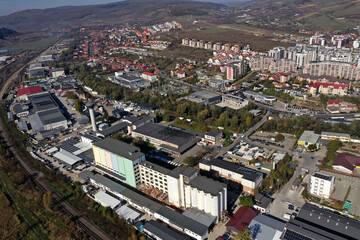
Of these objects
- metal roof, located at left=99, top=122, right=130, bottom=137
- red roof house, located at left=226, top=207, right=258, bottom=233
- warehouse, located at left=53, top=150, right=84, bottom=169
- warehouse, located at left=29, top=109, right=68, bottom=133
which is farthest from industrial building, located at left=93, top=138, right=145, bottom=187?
warehouse, located at left=29, top=109, right=68, bottom=133

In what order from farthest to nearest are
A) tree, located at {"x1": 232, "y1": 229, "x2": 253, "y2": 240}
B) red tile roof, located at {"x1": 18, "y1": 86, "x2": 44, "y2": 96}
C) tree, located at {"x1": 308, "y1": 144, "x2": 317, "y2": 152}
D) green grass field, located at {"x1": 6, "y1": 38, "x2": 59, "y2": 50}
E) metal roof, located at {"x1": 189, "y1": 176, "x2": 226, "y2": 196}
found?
green grass field, located at {"x1": 6, "y1": 38, "x2": 59, "y2": 50}
red tile roof, located at {"x1": 18, "y1": 86, "x2": 44, "y2": 96}
tree, located at {"x1": 308, "y1": 144, "x2": 317, "y2": 152}
metal roof, located at {"x1": 189, "y1": 176, "x2": 226, "y2": 196}
tree, located at {"x1": 232, "y1": 229, "x2": 253, "y2": 240}

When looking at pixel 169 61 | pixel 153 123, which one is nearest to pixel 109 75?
pixel 169 61

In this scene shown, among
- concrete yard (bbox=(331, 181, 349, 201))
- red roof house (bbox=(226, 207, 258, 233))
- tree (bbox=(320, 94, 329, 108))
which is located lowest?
concrete yard (bbox=(331, 181, 349, 201))

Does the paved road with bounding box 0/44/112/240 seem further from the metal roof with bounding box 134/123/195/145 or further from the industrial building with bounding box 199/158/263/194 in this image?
the metal roof with bounding box 134/123/195/145

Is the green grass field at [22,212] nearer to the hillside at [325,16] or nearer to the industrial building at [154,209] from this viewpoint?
the industrial building at [154,209]

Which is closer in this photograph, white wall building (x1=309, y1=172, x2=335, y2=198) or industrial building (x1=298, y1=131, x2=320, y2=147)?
white wall building (x1=309, y1=172, x2=335, y2=198)

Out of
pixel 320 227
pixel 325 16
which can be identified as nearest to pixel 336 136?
pixel 320 227

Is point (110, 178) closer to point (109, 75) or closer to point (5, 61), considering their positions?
point (109, 75)
